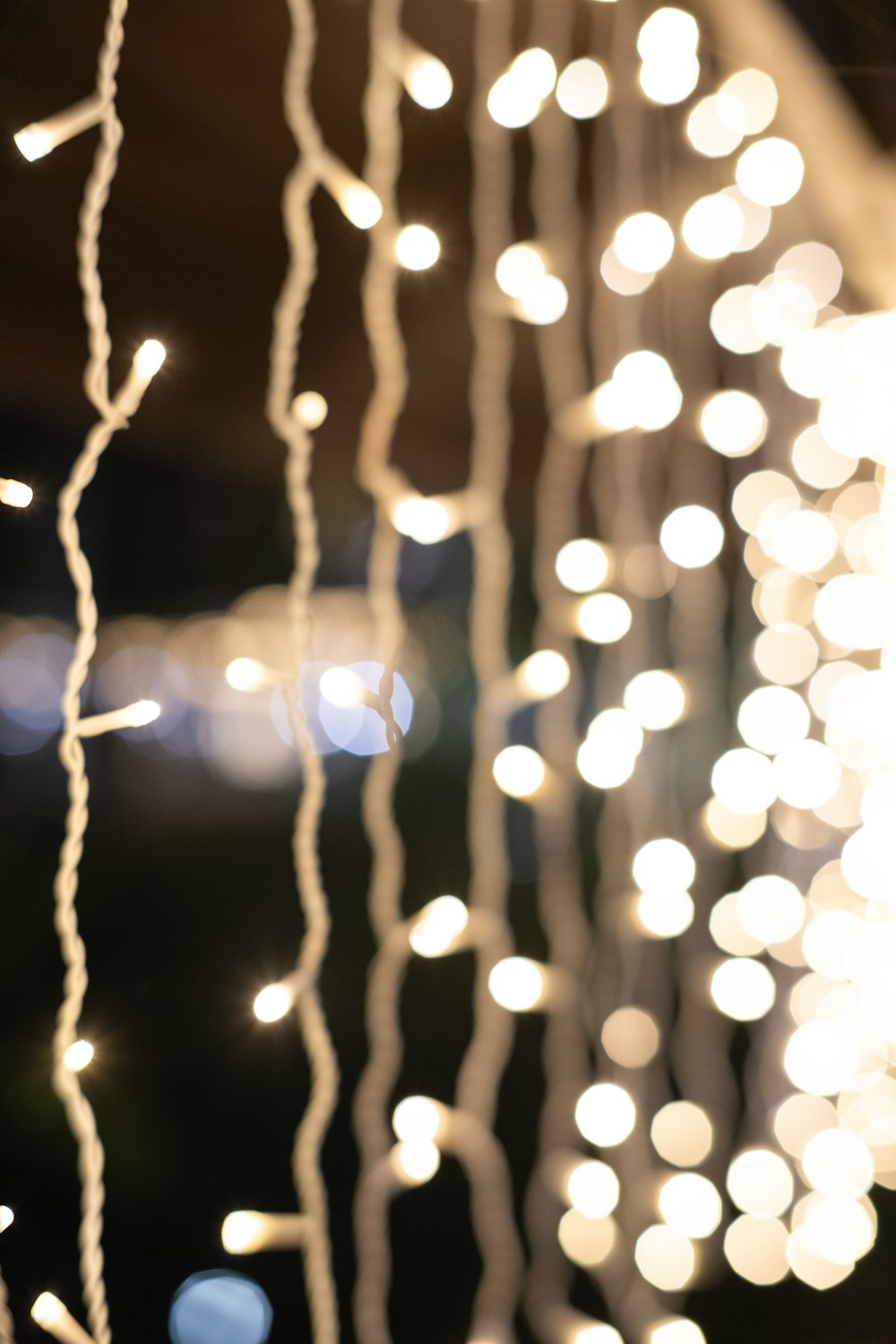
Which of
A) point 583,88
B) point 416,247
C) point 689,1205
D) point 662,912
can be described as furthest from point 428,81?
point 689,1205

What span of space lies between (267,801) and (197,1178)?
1.31 m

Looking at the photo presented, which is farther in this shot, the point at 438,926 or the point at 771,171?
the point at 771,171

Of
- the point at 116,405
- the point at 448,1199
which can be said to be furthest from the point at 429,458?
the point at 116,405

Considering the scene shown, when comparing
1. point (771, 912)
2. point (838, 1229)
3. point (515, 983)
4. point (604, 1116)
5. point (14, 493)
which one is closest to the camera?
point (14, 493)

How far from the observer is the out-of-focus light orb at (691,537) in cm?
83

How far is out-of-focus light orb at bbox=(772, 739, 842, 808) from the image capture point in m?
1.01

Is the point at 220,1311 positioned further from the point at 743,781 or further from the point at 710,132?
the point at 710,132

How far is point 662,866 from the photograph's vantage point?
0.83 metres

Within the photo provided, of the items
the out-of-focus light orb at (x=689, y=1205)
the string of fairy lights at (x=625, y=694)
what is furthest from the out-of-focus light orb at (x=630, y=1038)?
the out-of-focus light orb at (x=689, y=1205)

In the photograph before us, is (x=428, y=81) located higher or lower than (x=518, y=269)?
lower

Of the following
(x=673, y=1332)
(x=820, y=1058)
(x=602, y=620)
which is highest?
(x=602, y=620)

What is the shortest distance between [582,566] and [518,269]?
32 cm

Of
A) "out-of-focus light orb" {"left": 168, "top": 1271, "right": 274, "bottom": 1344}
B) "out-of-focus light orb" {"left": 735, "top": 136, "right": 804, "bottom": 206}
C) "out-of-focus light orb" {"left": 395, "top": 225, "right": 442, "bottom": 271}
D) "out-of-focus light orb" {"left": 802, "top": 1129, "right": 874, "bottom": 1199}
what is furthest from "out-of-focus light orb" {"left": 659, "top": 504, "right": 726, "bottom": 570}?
"out-of-focus light orb" {"left": 168, "top": 1271, "right": 274, "bottom": 1344}

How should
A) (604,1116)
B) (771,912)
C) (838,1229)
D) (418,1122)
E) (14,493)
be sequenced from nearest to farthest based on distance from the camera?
1. (14,493)
2. (418,1122)
3. (604,1116)
4. (838,1229)
5. (771,912)
